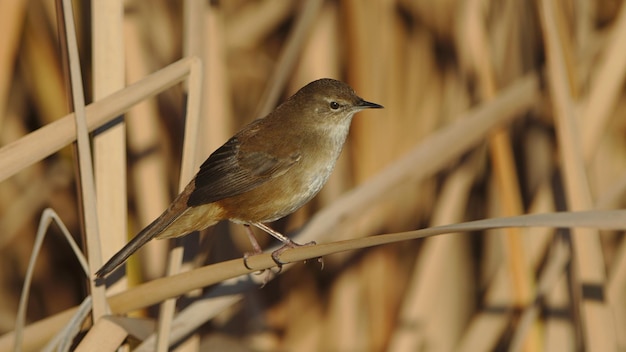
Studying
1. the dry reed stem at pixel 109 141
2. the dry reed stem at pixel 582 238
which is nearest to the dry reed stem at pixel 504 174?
the dry reed stem at pixel 582 238

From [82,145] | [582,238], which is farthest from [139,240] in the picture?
[582,238]

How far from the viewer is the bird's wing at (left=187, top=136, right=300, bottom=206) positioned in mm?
2174

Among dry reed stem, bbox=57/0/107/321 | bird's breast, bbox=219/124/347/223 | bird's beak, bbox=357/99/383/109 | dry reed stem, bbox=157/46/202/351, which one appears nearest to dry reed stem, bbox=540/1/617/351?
bird's beak, bbox=357/99/383/109

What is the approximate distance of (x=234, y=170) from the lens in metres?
2.33

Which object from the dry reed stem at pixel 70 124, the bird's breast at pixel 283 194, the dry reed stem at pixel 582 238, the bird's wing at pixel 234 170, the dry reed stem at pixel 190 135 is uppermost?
the dry reed stem at pixel 70 124

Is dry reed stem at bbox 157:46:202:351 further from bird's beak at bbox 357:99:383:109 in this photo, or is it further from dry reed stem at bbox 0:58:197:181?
bird's beak at bbox 357:99:383:109

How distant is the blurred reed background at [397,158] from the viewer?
2.48 m

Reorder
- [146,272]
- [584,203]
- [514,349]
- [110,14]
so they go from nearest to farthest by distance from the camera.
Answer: [110,14] < [584,203] < [514,349] < [146,272]

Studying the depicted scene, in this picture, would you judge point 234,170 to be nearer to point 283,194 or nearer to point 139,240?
point 283,194

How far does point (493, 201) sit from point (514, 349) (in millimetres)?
737

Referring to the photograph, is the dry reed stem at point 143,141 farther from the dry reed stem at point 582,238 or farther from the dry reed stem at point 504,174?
the dry reed stem at point 582,238

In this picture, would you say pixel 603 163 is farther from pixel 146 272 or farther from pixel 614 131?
pixel 146 272

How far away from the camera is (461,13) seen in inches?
115

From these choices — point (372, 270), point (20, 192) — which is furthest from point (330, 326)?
point (20, 192)
